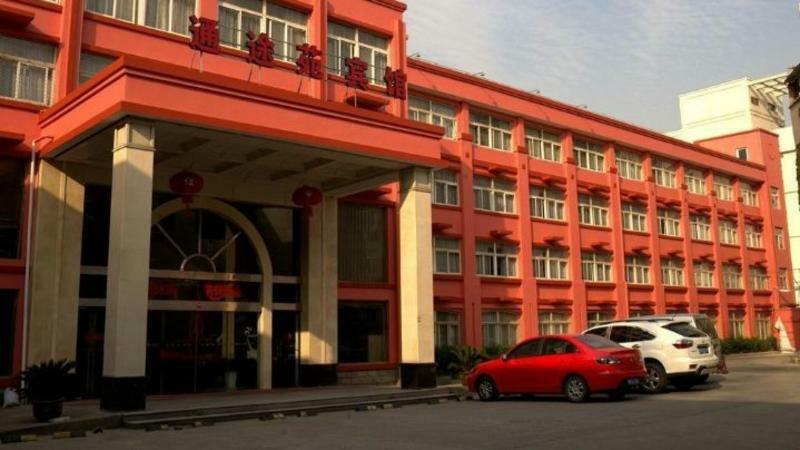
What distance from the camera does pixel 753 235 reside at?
142ft

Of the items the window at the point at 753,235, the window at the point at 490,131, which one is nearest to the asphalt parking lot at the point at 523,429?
the window at the point at 490,131

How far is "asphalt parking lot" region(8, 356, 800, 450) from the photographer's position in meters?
9.56

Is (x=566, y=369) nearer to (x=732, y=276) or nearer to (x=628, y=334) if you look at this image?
(x=628, y=334)

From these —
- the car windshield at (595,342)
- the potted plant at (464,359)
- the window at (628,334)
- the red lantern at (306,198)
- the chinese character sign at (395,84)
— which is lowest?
the potted plant at (464,359)

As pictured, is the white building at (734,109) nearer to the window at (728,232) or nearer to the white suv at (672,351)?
the window at (728,232)

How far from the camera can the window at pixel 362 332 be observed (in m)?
21.2

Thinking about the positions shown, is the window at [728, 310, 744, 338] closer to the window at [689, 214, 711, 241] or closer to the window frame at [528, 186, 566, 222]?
the window at [689, 214, 711, 241]

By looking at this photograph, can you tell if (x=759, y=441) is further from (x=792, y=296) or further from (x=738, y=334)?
(x=792, y=296)

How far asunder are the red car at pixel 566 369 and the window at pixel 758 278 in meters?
30.3

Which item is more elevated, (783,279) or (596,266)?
(783,279)

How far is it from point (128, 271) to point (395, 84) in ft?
29.9

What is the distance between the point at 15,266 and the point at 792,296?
4185cm

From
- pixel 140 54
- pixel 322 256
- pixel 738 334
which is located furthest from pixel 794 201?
pixel 140 54

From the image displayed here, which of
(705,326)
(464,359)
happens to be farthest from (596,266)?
(705,326)
